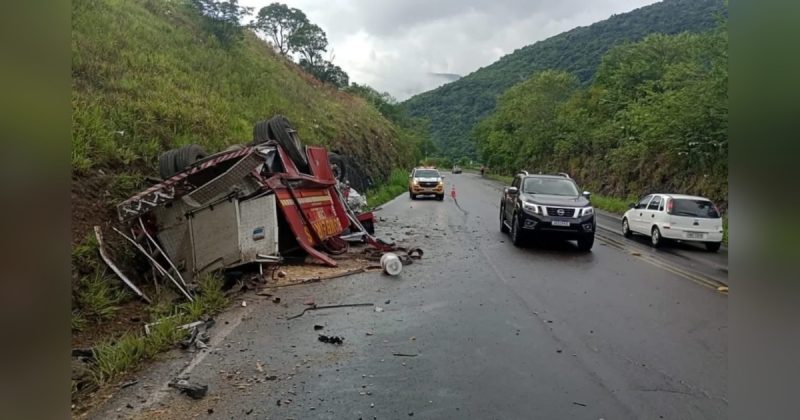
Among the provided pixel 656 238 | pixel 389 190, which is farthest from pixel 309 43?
pixel 656 238

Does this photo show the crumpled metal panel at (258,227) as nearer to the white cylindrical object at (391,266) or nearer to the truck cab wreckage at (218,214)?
the truck cab wreckage at (218,214)

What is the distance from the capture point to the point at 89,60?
1389 centimetres

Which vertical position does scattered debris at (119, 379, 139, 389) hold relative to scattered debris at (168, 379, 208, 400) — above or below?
below

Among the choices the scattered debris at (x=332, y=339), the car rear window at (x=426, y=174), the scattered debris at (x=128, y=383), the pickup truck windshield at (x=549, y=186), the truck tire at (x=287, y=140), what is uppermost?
the truck tire at (x=287, y=140)

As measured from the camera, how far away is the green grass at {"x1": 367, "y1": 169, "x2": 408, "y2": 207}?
27.3 metres

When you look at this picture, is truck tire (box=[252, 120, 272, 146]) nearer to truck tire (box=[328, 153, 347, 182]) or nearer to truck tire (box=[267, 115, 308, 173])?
truck tire (box=[267, 115, 308, 173])

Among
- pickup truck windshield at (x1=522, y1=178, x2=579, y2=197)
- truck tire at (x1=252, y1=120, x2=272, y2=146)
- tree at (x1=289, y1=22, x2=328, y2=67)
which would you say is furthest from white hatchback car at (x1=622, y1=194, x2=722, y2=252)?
tree at (x1=289, y1=22, x2=328, y2=67)

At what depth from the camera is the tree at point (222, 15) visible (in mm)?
26297

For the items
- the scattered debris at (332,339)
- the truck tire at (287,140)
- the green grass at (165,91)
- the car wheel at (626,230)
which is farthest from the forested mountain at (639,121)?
the green grass at (165,91)

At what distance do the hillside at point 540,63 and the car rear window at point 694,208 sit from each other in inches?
2080

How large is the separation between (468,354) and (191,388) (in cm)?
266

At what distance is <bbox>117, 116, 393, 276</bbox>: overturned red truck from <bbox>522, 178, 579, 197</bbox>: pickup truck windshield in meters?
6.17
